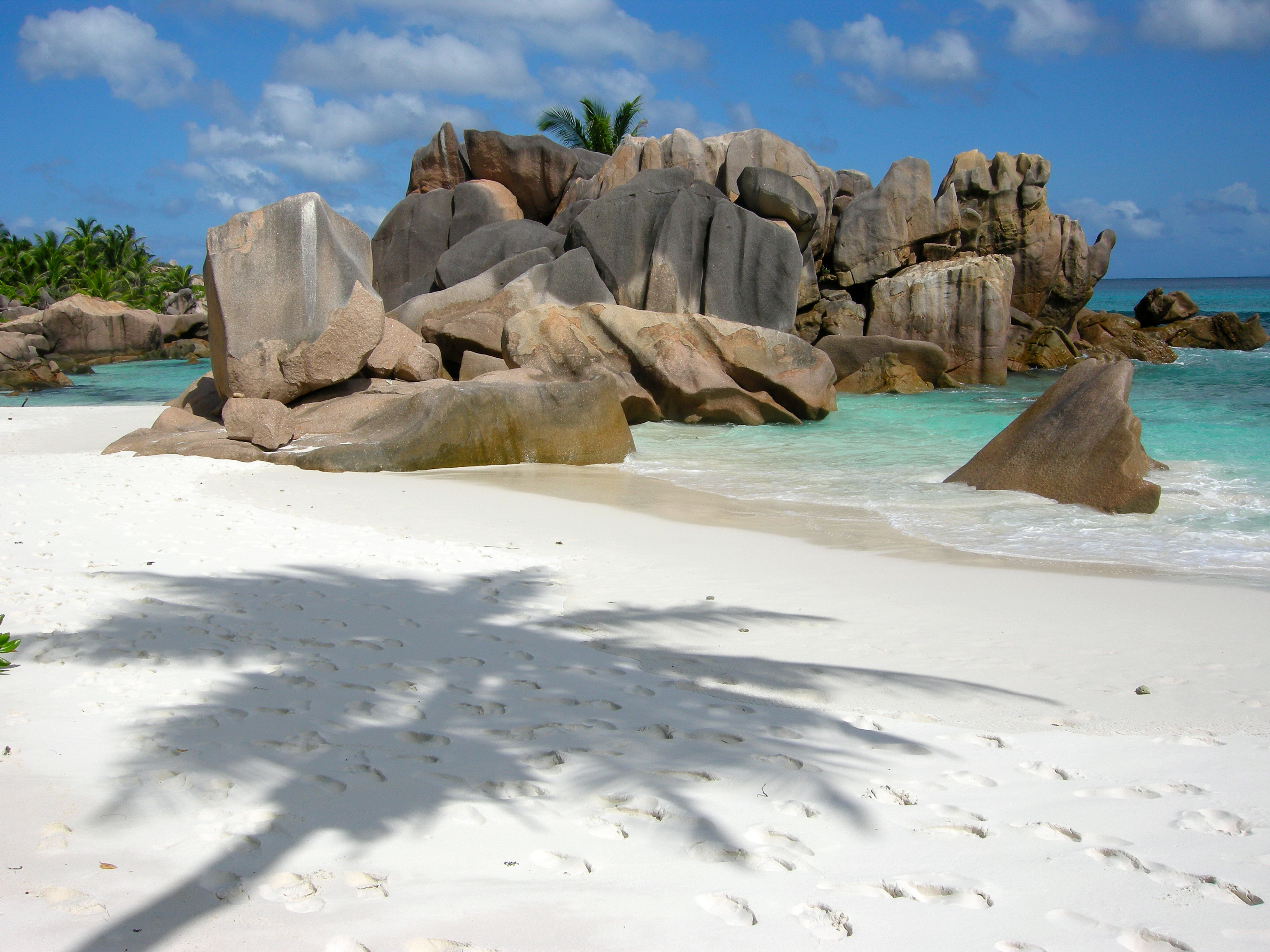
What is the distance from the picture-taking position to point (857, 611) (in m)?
4.59

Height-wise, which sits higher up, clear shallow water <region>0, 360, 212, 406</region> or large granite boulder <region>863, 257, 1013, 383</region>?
large granite boulder <region>863, 257, 1013, 383</region>

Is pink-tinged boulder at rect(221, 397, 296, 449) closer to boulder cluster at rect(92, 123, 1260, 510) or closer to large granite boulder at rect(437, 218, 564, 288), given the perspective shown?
boulder cluster at rect(92, 123, 1260, 510)

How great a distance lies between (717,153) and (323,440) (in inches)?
655

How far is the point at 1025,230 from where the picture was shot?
26625 mm

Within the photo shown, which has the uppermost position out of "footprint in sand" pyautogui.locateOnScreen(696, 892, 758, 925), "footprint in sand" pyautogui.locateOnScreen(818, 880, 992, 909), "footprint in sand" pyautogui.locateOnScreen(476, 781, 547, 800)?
"footprint in sand" pyautogui.locateOnScreen(476, 781, 547, 800)

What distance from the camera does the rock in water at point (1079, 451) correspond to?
7590mm

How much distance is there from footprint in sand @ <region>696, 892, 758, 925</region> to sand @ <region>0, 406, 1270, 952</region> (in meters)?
0.01

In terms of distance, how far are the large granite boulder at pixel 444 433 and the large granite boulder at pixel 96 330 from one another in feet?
85.8

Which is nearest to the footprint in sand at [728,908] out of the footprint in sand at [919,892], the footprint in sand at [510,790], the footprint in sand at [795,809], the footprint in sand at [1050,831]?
the footprint in sand at [919,892]

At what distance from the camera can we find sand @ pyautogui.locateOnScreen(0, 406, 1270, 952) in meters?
1.96

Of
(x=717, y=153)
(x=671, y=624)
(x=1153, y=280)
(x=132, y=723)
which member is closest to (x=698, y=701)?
(x=671, y=624)

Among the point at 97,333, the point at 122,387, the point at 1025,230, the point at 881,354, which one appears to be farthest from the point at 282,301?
the point at 97,333

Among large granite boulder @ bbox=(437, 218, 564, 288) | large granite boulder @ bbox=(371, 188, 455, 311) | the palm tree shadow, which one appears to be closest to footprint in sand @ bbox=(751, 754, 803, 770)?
the palm tree shadow

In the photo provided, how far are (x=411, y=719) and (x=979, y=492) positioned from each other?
653cm
